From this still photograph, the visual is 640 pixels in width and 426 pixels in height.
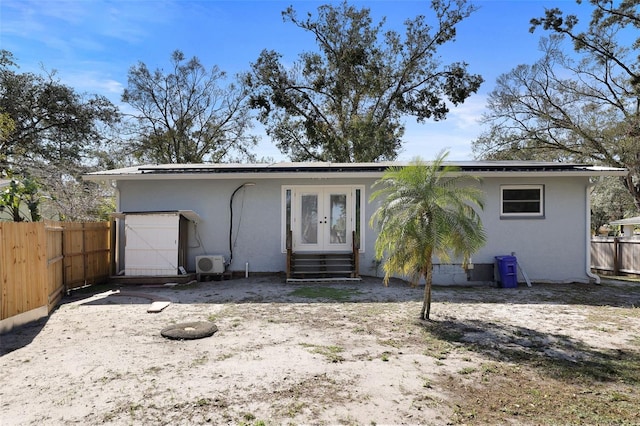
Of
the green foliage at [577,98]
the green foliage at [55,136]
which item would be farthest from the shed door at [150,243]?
the green foliage at [577,98]

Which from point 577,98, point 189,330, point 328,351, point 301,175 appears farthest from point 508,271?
point 577,98

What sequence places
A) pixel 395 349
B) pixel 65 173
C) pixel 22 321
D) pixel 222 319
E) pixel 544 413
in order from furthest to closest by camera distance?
pixel 65 173 < pixel 222 319 < pixel 22 321 < pixel 395 349 < pixel 544 413

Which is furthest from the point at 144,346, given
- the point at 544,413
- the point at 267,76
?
the point at 267,76

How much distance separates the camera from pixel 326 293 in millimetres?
8555

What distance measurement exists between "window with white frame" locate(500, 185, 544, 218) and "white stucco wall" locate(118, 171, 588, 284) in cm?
15

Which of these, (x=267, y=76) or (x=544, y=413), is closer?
(x=544, y=413)

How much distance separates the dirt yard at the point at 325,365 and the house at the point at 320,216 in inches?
111

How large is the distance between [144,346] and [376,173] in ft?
22.4

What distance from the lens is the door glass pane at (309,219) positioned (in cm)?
1070

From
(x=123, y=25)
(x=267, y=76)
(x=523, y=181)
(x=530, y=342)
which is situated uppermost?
(x=267, y=76)

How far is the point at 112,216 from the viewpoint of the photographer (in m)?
9.79

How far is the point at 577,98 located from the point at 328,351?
2050cm

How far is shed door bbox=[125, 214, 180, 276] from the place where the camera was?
9484mm

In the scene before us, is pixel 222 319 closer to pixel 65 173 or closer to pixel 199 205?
pixel 199 205
